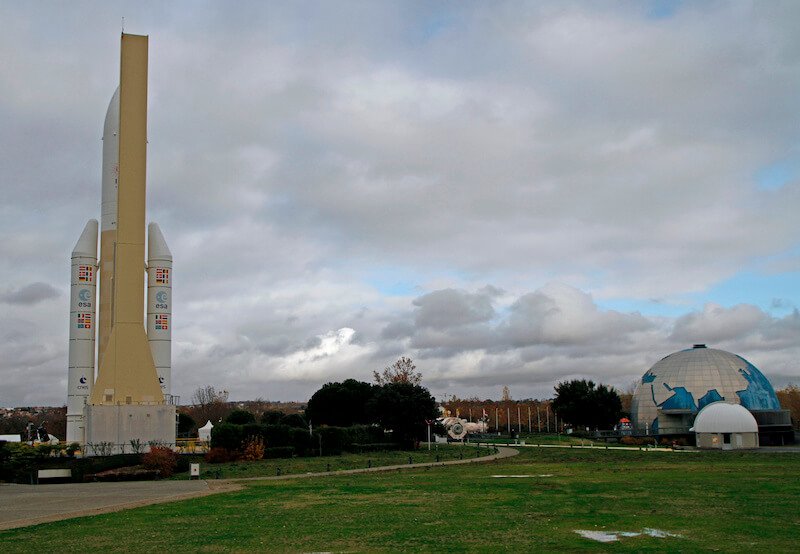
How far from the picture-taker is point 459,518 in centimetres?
1961

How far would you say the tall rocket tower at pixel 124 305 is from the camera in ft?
171

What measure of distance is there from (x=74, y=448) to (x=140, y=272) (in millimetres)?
13426

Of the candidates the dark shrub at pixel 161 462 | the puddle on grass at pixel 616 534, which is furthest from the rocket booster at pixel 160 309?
the puddle on grass at pixel 616 534

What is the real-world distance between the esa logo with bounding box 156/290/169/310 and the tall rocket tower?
0.25 feet

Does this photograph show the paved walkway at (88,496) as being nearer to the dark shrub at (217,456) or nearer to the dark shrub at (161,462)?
the dark shrub at (161,462)

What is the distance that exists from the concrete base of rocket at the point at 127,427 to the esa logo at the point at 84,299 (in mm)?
9619

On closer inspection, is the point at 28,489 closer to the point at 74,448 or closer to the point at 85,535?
the point at 74,448

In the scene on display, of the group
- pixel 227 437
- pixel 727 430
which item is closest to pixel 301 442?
pixel 227 437

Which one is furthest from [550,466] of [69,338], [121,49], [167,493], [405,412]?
[121,49]

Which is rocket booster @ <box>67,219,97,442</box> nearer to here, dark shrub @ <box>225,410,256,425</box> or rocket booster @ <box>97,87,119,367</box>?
rocket booster @ <box>97,87,119,367</box>

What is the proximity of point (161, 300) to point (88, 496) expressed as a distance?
3104cm

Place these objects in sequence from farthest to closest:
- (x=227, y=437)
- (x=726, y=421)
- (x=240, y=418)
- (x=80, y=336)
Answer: (x=240, y=418)
(x=726, y=421)
(x=80, y=336)
(x=227, y=437)

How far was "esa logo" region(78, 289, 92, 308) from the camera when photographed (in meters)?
57.9

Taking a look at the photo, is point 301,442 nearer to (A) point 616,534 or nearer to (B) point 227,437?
(B) point 227,437
